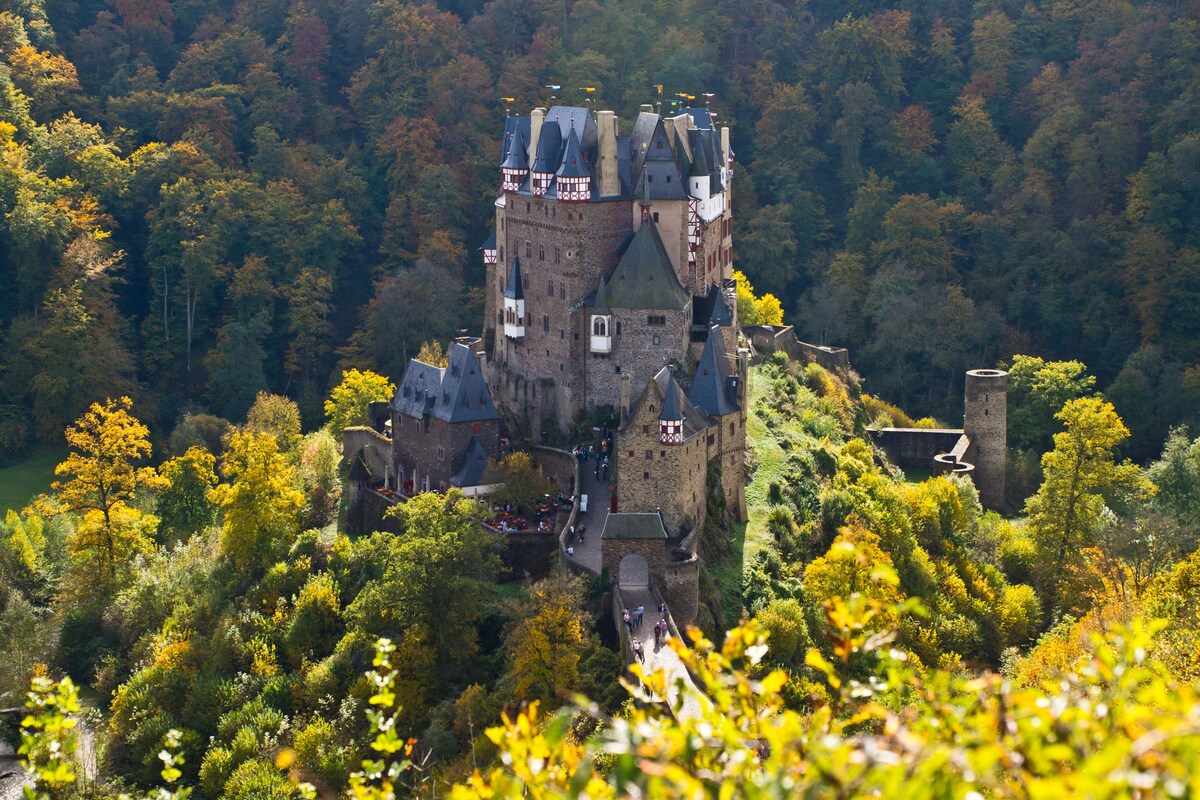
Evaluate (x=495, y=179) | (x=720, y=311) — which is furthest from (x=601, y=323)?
(x=495, y=179)

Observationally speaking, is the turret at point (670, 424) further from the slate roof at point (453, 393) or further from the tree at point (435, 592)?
the slate roof at point (453, 393)

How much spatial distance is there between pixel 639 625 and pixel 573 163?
17.9 metres

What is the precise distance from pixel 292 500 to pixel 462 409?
22.9ft

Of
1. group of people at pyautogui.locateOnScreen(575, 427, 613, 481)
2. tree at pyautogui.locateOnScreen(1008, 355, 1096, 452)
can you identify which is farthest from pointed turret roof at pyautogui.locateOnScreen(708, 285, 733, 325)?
tree at pyautogui.locateOnScreen(1008, 355, 1096, 452)

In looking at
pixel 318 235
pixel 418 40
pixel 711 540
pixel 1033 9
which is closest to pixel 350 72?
pixel 418 40

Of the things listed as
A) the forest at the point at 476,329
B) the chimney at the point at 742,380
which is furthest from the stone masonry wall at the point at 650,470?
the chimney at the point at 742,380

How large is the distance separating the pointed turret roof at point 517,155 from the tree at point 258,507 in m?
12.5

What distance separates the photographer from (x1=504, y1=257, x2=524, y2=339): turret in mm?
60344

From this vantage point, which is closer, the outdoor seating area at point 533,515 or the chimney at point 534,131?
the outdoor seating area at point 533,515

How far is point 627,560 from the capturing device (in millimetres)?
48000

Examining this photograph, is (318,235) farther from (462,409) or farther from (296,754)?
(296,754)

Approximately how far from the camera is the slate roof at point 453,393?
188ft

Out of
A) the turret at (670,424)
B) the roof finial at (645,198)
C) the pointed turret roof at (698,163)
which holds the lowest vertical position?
the turret at (670,424)

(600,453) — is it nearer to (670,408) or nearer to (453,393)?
(453,393)
